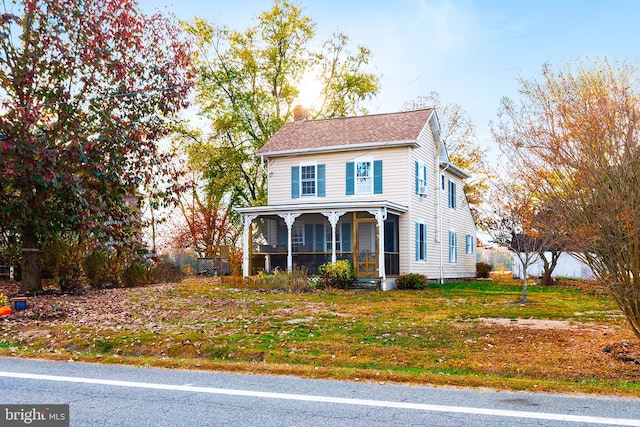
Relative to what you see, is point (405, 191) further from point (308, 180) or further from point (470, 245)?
point (470, 245)

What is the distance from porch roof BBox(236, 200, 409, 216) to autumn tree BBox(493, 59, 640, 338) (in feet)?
43.3

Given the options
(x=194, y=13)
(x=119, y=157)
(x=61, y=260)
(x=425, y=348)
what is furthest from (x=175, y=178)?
(x=194, y=13)

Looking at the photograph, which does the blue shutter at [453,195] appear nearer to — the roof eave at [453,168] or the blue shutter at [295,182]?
the roof eave at [453,168]

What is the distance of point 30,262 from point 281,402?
13313mm

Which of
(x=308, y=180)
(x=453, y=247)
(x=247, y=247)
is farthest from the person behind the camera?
(x=453, y=247)

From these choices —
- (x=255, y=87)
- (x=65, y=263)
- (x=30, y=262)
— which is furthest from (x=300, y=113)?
(x=30, y=262)

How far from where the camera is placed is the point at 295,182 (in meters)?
25.9

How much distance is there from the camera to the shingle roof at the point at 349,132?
24516 mm

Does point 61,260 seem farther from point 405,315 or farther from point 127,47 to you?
point 405,315

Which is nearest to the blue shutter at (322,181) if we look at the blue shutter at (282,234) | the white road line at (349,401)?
the blue shutter at (282,234)

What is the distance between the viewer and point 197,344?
30.7ft

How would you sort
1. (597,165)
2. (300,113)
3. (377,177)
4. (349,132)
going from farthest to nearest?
(300,113), (349,132), (377,177), (597,165)

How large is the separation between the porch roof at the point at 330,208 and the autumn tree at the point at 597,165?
43.3 feet

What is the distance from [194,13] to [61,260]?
70.8 feet
